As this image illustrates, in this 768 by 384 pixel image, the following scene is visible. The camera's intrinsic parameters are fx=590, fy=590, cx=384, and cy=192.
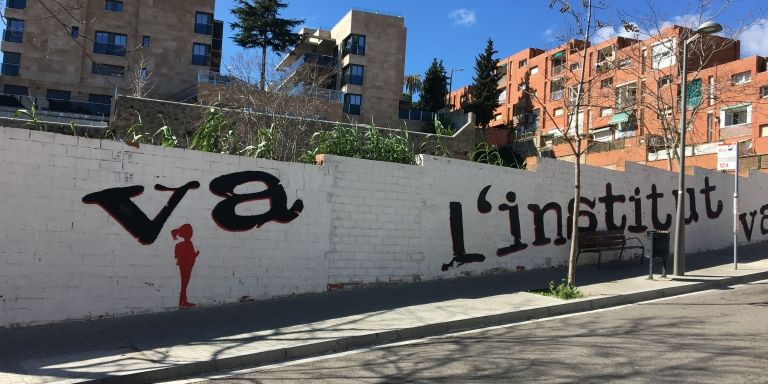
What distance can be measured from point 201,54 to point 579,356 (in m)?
50.3

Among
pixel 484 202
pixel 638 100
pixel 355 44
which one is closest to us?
pixel 484 202

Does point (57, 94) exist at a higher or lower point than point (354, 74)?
lower

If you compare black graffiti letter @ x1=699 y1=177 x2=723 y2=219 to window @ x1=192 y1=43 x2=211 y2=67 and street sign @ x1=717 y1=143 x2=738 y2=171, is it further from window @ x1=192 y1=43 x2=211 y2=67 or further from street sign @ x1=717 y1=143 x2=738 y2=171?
window @ x1=192 y1=43 x2=211 y2=67

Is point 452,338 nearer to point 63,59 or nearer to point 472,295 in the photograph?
point 472,295

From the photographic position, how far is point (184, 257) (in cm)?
869

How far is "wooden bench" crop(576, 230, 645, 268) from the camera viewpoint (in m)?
13.0

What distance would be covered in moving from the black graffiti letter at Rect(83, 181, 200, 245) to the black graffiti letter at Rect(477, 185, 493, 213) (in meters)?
5.77

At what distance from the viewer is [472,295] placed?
9.88 metres

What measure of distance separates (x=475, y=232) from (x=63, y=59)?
47.7 metres

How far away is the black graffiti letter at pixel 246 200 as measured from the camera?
8992mm

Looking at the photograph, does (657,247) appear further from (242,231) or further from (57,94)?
(57,94)

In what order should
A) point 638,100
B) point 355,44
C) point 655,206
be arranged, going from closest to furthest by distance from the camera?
point 655,206 → point 638,100 → point 355,44

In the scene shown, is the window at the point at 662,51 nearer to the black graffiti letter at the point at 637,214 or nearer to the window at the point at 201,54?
the black graffiti letter at the point at 637,214

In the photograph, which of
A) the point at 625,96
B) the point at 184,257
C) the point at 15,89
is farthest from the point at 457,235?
the point at 15,89
